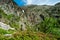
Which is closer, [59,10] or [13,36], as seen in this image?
[13,36]

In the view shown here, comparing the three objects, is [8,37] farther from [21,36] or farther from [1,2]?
[1,2]

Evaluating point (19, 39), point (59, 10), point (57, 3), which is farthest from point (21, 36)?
point (57, 3)

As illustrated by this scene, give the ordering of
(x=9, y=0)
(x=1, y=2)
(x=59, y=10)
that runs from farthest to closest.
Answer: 1. (x=59, y=10)
2. (x=9, y=0)
3. (x=1, y=2)

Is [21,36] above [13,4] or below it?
below

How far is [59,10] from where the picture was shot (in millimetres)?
147750

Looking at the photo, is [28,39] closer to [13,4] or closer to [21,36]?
[21,36]

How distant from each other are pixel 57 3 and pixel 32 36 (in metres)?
166

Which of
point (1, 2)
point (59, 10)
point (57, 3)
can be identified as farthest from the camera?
point (57, 3)

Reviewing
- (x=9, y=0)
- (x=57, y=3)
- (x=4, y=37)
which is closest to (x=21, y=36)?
(x=4, y=37)

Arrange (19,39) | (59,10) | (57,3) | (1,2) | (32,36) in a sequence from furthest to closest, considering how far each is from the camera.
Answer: (57,3), (59,10), (1,2), (32,36), (19,39)

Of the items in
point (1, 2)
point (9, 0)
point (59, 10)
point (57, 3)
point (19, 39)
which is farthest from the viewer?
point (57, 3)

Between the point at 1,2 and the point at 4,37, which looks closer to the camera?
the point at 4,37

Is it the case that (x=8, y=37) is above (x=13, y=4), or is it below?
below

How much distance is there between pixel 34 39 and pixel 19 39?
277 centimetres
